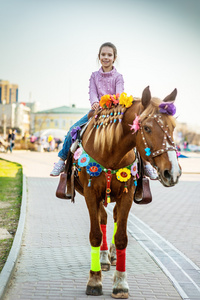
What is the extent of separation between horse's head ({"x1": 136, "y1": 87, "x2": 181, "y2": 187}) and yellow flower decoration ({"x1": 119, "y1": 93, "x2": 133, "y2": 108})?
1.19 ft

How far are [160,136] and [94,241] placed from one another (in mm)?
1677

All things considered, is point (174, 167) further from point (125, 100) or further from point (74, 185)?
point (74, 185)

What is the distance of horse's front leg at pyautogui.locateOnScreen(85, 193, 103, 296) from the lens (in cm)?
489

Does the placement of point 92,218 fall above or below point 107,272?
above

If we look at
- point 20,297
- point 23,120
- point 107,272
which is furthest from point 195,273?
point 23,120

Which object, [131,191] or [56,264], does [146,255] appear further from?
[131,191]

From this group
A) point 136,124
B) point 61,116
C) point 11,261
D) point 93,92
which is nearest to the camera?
point 136,124

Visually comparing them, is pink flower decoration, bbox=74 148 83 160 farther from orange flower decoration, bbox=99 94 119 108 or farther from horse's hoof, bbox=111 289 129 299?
horse's hoof, bbox=111 289 129 299

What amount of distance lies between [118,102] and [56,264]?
8.58 feet

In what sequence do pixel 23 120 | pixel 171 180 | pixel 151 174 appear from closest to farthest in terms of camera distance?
pixel 171 180 < pixel 151 174 < pixel 23 120

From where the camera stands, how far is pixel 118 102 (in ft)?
15.9

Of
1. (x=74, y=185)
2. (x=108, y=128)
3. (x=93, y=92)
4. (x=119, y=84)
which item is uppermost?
(x=119, y=84)

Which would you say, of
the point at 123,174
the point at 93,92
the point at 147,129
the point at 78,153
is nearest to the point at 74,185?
the point at 78,153

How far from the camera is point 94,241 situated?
503 centimetres
